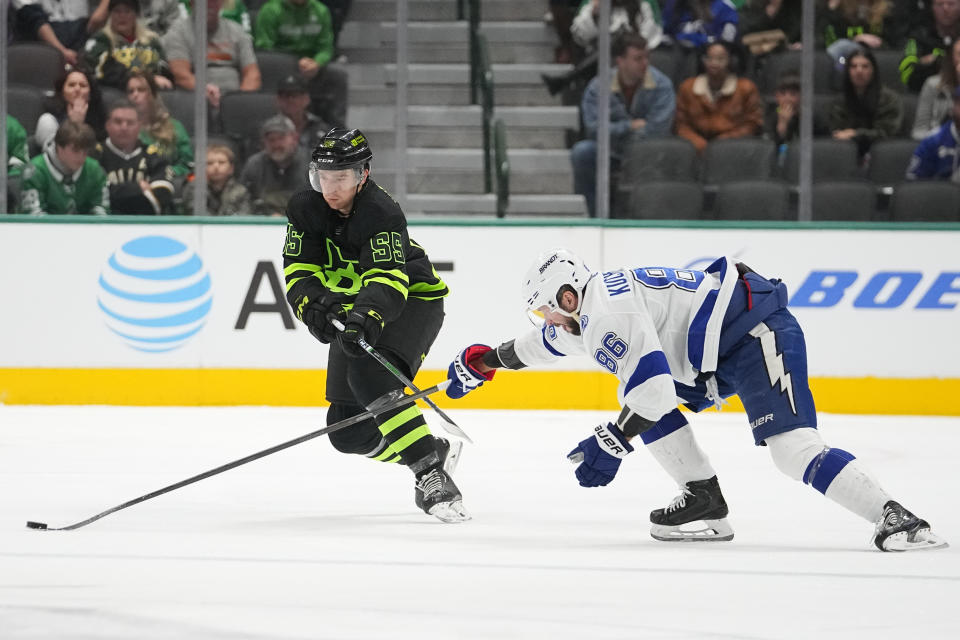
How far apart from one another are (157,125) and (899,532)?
4.85 meters

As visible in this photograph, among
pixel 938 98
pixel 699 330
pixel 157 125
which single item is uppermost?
pixel 938 98

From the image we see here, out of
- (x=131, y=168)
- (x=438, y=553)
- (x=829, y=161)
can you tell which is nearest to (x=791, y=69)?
(x=829, y=161)

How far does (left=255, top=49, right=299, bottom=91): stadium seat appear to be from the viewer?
7199mm

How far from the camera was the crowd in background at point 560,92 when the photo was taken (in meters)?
7.06

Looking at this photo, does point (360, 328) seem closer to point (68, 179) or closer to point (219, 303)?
point (219, 303)

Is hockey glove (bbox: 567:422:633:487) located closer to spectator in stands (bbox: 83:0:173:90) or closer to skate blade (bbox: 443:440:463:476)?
skate blade (bbox: 443:440:463:476)

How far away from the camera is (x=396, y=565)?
3.40 m

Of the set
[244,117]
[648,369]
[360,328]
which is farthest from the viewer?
[244,117]

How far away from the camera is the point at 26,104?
7086 millimetres

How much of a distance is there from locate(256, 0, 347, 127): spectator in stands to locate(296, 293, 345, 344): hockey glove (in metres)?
3.27

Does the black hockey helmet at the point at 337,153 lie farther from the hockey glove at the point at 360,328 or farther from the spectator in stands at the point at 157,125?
the spectator in stands at the point at 157,125

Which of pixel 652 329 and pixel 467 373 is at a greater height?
pixel 652 329

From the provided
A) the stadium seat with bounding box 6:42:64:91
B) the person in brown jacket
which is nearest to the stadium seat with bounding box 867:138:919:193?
the person in brown jacket

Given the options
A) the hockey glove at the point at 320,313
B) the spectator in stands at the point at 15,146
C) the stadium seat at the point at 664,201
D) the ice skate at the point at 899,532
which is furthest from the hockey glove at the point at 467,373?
the spectator in stands at the point at 15,146
